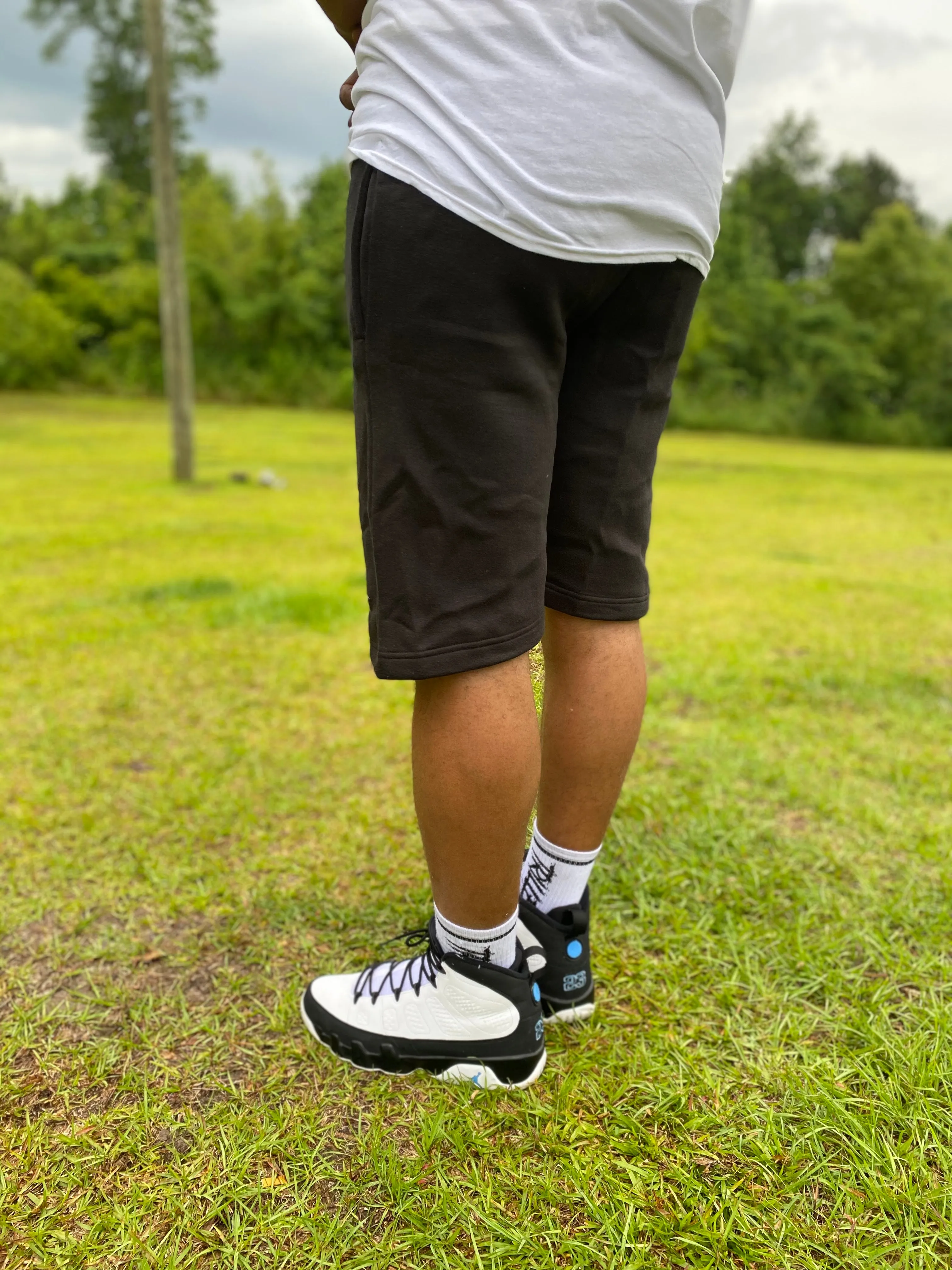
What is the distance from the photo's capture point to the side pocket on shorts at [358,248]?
0.84 metres

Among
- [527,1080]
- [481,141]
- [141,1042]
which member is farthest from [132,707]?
[481,141]

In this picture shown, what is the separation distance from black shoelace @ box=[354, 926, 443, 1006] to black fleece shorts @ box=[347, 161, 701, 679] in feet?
1.22

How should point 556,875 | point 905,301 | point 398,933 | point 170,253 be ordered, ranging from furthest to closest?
point 905,301 < point 170,253 < point 398,933 < point 556,875

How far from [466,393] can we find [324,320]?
18.8 meters

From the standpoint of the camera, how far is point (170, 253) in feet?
21.4

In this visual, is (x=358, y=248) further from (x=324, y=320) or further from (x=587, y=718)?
(x=324, y=320)

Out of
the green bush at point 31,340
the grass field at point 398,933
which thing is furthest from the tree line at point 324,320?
the grass field at point 398,933

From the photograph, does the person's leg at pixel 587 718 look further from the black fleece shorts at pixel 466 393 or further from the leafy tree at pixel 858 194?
the leafy tree at pixel 858 194

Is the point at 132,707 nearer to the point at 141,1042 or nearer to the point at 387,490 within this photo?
the point at 141,1042

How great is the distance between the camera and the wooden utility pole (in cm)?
608

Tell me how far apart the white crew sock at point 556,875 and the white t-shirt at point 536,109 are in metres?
0.67

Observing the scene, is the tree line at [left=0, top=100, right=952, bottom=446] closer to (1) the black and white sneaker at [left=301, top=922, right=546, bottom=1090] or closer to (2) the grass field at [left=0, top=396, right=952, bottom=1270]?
(2) the grass field at [left=0, top=396, right=952, bottom=1270]

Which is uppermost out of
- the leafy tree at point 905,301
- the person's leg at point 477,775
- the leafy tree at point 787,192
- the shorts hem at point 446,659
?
the leafy tree at point 787,192

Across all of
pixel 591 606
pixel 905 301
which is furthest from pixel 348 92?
pixel 905 301
